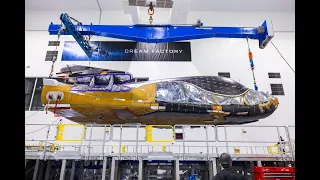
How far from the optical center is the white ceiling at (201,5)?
13.6 metres

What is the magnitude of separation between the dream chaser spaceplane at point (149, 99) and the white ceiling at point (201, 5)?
7.91 metres

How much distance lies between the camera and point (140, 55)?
12.7 m

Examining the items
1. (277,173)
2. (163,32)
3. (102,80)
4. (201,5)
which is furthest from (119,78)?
(201,5)

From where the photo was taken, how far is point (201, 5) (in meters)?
13.8

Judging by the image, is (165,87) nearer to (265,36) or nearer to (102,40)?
(265,36)

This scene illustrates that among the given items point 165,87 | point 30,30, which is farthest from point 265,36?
point 30,30

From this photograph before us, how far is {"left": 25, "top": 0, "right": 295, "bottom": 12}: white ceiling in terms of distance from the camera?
1357 centimetres

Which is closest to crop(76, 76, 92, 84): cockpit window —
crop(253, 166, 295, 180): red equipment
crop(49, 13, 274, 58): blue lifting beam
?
crop(49, 13, 274, 58): blue lifting beam

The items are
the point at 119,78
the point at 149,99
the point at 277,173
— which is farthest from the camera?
the point at 119,78

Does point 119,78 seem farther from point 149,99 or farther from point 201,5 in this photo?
point 201,5

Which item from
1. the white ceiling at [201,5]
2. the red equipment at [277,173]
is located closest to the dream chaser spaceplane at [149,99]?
the red equipment at [277,173]

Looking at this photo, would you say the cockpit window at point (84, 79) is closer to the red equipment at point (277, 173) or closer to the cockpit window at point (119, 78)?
the cockpit window at point (119, 78)

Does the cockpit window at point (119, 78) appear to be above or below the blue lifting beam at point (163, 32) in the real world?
below

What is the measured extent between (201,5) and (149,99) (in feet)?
30.6
